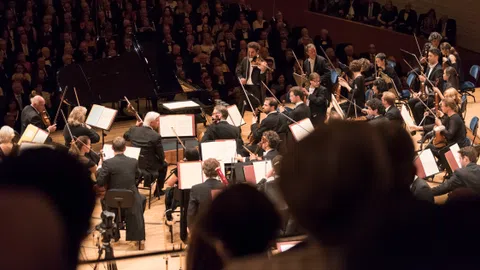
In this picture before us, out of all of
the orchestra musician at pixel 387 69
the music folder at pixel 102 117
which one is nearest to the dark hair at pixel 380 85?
the orchestra musician at pixel 387 69

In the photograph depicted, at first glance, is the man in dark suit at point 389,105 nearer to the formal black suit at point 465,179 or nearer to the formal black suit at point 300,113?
the formal black suit at point 300,113

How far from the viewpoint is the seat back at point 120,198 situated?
21.3ft

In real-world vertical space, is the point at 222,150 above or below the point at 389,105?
below

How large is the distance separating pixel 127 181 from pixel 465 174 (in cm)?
310

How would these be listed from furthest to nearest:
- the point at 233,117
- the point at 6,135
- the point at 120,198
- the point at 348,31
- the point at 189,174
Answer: the point at 348,31, the point at 233,117, the point at 6,135, the point at 189,174, the point at 120,198

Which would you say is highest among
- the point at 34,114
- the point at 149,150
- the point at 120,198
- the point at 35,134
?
the point at 34,114

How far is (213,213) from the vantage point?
1.51 metres

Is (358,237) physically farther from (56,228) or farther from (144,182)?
(144,182)

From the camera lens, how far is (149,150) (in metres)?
8.04

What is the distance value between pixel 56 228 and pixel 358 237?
500 millimetres

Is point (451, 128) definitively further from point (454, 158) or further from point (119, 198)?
point (119, 198)

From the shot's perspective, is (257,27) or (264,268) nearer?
(264,268)

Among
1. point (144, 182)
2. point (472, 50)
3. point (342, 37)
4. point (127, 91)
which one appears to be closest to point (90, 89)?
point (127, 91)

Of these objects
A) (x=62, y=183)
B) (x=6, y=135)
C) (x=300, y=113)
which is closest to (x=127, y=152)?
(x=6, y=135)
